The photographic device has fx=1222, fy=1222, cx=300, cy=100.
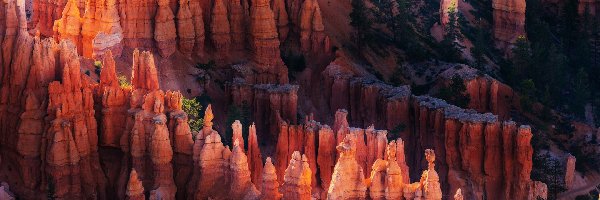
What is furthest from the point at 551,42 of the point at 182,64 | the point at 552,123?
the point at 182,64

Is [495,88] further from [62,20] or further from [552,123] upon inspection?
[62,20]

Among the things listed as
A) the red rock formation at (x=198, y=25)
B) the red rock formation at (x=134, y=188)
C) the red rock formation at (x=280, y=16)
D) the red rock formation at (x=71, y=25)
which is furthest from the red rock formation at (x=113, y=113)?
the red rock formation at (x=280, y=16)

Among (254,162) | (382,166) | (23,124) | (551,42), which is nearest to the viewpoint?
(382,166)

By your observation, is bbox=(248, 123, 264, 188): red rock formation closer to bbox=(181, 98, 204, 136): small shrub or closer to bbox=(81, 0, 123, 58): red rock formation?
bbox=(181, 98, 204, 136): small shrub

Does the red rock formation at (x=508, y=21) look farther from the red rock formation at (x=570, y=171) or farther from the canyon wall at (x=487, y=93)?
the red rock formation at (x=570, y=171)

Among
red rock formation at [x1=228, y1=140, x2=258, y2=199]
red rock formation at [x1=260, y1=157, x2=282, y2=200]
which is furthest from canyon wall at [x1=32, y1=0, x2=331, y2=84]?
red rock formation at [x1=260, y1=157, x2=282, y2=200]

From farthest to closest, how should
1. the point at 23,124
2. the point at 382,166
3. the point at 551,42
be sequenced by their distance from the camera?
the point at 551,42, the point at 23,124, the point at 382,166

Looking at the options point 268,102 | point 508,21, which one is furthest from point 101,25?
point 508,21

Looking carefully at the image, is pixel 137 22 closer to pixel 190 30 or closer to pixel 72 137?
pixel 190 30
